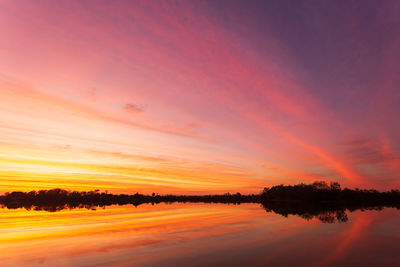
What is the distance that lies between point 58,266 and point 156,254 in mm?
6181

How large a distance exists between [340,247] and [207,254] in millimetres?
11788

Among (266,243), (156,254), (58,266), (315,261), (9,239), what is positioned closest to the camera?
(58,266)

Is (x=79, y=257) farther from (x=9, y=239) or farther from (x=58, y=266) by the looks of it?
(x=9, y=239)

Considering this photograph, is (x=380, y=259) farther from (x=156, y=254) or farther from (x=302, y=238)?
(x=156, y=254)

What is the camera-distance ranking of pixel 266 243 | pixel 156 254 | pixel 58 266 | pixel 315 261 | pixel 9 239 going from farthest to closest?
pixel 9 239 < pixel 266 243 < pixel 156 254 < pixel 315 261 < pixel 58 266

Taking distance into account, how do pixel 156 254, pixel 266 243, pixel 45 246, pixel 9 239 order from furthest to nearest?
pixel 9 239
pixel 266 243
pixel 45 246
pixel 156 254

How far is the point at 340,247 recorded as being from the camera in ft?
78.3

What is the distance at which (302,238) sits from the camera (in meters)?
28.6

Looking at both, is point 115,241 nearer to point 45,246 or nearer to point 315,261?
point 45,246

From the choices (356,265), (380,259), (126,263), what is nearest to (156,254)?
(126,263)

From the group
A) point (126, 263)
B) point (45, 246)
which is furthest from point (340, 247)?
point (45, 246)

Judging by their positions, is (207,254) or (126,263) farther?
(207,254)

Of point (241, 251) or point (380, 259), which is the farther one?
point (241, 251)

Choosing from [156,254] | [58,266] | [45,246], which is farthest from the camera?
[45,246]
